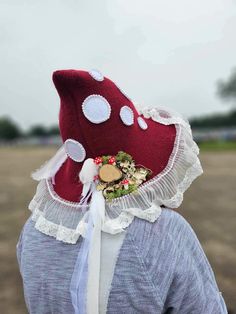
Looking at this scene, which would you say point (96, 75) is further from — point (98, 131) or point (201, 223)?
point (201, 223)

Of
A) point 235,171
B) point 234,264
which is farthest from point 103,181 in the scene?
point 235,171

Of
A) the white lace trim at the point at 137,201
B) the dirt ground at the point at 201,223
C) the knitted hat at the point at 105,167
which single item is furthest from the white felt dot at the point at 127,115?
the dirt ground at the point at 201,223

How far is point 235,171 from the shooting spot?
27.3 feet

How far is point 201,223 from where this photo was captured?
434 centimetres

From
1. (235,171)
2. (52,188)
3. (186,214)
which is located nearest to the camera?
(52,188)

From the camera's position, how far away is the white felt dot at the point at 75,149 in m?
0.95

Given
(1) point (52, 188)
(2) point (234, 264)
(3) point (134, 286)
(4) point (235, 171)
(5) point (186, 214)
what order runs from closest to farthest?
(3) point (134, 286)
(1) point (52, 188)
(2) point (234, 264)
(5) point (186, 214)
(4) point (235, 171)

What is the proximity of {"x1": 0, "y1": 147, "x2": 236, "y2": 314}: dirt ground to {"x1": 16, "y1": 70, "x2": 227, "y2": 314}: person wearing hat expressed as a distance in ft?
5.56

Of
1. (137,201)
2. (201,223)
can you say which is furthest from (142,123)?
(201,223)

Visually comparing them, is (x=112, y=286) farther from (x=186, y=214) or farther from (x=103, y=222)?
(x=186, y=214)

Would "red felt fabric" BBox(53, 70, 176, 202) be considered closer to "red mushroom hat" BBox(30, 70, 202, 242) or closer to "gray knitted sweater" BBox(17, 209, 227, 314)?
"red mushroom hat" BBox(30, 70, 202, 242)

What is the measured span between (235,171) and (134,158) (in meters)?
7.64

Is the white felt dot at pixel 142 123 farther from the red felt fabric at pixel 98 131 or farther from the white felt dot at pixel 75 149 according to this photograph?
the white felt dot at pixel 75 149

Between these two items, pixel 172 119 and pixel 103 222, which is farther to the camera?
pixel 172 119
